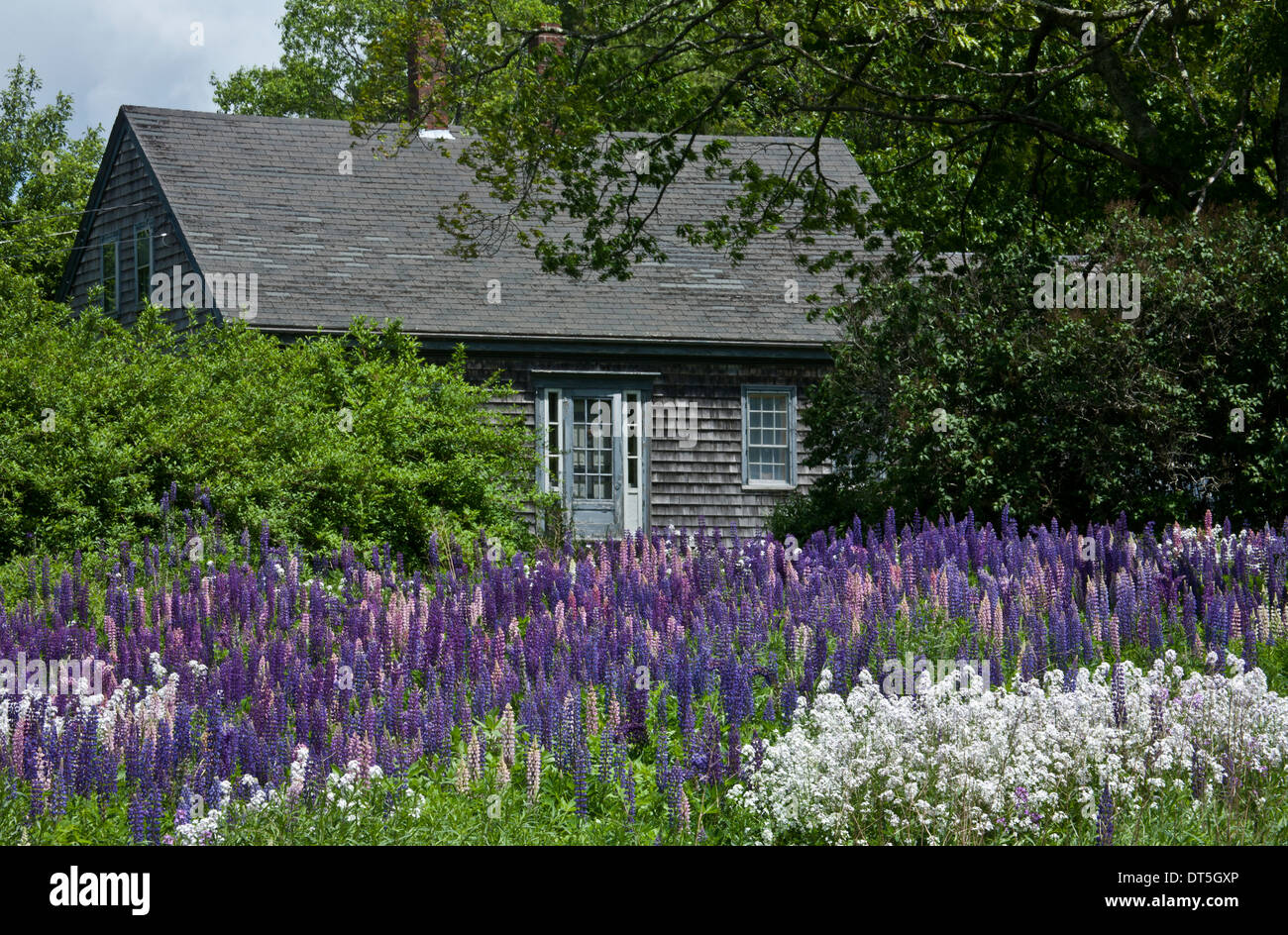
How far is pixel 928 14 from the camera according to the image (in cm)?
1600

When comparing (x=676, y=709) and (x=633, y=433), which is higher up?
(x=633, y=433)

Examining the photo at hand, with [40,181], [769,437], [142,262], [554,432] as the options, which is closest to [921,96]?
[769,437]

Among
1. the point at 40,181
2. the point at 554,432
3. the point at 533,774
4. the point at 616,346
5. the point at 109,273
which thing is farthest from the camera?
the point at 40,181

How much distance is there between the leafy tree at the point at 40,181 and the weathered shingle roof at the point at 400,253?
38.7 feet

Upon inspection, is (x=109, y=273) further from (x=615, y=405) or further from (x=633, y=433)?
(x=633, y=433)

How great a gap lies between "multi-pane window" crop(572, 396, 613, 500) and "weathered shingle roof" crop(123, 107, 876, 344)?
4.27ft

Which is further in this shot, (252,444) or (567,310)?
(567,310)

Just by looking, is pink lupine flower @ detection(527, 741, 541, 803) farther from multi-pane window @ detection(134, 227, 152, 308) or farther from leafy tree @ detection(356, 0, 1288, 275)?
multi-pane window @ detection(134, 227, 152, 308)

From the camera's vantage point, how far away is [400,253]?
25422 mm

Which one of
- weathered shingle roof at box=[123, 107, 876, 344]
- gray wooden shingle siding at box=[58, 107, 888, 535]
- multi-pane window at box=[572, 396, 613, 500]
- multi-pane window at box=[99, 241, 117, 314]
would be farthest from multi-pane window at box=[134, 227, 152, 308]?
multi-pane window at box=[572, 396, 613, 500]

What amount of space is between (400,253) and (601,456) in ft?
16.6

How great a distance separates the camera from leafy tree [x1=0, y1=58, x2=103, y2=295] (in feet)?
148

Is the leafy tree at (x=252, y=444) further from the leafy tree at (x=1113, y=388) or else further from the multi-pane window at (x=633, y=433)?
the multi-pane window at (x=633, y=433)

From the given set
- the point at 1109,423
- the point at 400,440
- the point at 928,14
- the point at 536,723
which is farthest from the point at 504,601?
the point at 928,14
